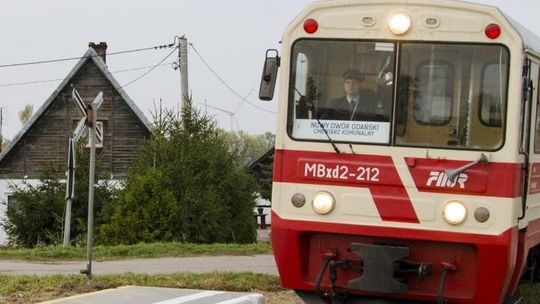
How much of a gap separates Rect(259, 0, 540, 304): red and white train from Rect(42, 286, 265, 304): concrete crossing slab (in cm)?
78

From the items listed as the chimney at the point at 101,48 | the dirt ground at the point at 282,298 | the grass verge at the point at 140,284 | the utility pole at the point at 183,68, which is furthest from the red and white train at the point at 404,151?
the chimney at the point at 101,48

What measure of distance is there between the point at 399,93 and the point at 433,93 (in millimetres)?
303

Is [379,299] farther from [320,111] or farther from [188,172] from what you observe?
[188,172]

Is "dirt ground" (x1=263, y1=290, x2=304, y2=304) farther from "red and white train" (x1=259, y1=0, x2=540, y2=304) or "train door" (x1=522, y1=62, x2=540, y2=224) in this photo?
"train door" (x1=522, y1=62, x2=540, y2=224)

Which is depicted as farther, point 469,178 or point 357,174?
point 357,174

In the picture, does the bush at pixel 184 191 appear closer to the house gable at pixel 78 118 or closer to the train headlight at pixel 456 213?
the train headlight at pixel 456 213

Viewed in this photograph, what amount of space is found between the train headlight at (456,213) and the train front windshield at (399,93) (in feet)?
1.72

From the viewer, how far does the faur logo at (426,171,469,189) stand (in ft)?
24.9

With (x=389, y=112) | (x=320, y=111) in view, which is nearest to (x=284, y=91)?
(x=320, y=111)

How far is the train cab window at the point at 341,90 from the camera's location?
798cm

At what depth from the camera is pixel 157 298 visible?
24.4 ft

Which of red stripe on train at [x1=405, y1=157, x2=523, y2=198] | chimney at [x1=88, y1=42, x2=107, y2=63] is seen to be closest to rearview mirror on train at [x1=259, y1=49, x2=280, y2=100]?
red stripe on train at [x1=405, y1=157, x2=523, y2=198]

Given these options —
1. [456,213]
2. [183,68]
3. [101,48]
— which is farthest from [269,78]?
[101,48]

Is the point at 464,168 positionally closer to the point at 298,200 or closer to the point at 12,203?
the point at 298,200
